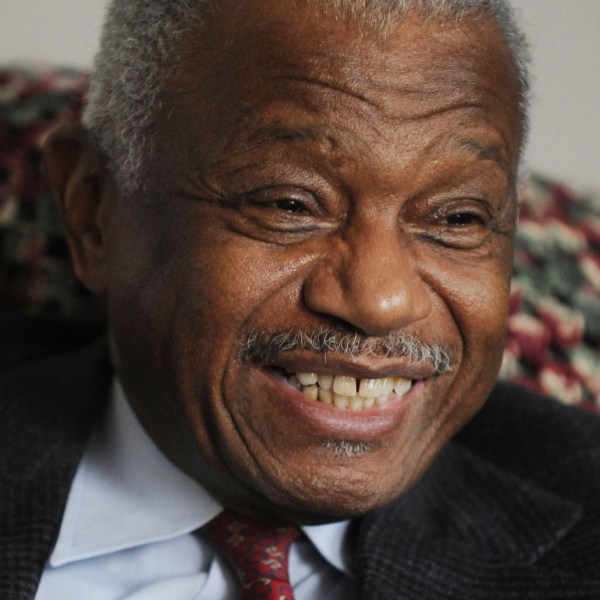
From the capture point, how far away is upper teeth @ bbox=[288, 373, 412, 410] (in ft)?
4.90

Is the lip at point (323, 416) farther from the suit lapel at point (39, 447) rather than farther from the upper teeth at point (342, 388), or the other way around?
the suit lapel at point (39, 447)

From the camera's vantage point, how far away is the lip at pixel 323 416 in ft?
4.86

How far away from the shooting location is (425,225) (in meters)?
1.52

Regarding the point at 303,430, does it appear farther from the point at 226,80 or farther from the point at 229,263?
the point at 226,80

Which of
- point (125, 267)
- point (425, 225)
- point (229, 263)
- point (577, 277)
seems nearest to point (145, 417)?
point (125, 267)

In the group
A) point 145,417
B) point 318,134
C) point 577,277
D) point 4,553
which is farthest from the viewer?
point 577,277

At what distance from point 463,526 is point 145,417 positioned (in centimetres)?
53

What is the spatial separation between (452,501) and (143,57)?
0.87 m

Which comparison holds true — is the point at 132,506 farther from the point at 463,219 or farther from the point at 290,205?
the point at 463,219

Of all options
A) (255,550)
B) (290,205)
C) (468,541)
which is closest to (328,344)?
(290,205)

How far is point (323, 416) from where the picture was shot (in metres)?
1.49

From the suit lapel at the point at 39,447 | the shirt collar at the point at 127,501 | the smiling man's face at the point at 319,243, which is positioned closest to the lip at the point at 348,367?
the smiling man's face at the point at 319,243

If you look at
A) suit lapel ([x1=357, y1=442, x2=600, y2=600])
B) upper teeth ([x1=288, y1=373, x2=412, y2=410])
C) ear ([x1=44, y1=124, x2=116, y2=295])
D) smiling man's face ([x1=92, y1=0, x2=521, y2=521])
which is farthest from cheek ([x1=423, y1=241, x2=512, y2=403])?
ear ([x1=44, y1=124, x2=116, y2=295])

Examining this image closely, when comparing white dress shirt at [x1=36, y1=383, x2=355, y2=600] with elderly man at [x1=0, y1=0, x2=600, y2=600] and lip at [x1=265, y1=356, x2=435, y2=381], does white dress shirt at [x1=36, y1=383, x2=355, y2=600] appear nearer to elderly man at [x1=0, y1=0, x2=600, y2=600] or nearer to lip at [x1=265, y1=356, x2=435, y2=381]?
elderly man at [x1=0, y1=0, x2=600, y2=600]
